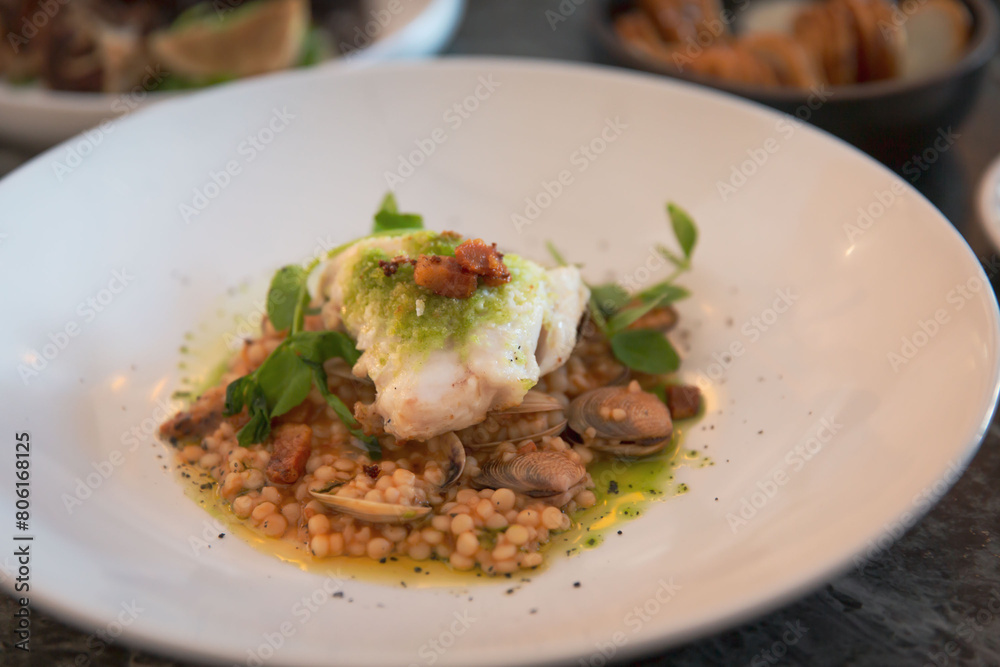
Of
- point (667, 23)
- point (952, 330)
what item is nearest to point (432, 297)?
point (952, 330)

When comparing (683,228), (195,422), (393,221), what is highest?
(683,228)

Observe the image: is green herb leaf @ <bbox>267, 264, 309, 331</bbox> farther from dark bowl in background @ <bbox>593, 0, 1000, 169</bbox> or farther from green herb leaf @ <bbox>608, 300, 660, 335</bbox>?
dark bowl in background @ <bbox>593, 0, 1000, 169</bbox>

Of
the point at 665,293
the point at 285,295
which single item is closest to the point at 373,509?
the point at 285,295

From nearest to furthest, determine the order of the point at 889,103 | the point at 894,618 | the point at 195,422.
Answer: the point at 894,618
the point at 195,422
the point at 889,103

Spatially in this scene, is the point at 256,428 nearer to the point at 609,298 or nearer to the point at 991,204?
the point at 609,298

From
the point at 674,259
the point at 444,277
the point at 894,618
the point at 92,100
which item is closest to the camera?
the point at 894,618

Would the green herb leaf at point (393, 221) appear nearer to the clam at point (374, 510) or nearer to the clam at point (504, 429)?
the clam at point (504, 429)
